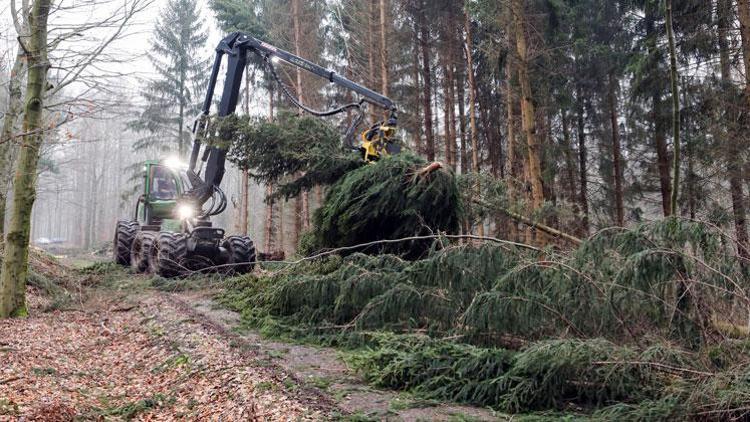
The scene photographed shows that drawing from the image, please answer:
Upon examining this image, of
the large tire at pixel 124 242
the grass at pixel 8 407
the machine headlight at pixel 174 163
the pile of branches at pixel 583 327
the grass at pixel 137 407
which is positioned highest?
the machine headlight at pixel 174 163

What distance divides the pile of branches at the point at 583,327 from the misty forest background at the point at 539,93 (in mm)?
1460

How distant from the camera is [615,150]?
1586 centimetres

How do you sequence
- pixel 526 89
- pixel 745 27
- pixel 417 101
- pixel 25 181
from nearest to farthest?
pixel 25 181 < pixel 745 27 < pixel 526 89 < pixel 417 101

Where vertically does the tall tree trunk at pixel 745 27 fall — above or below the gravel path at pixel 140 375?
above

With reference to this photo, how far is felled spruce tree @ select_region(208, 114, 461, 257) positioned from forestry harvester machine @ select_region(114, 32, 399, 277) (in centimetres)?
50

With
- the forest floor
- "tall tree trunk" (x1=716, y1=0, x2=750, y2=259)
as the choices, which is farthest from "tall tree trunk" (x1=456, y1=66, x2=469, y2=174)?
the forest floor

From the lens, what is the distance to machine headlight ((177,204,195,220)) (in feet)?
35.8

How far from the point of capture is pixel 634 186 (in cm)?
1488

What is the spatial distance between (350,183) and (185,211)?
561 centimetres

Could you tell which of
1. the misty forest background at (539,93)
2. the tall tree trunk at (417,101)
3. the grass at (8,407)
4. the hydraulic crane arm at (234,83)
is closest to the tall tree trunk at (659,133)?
the misty forest background at (539,93)

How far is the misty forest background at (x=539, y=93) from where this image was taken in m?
9.44

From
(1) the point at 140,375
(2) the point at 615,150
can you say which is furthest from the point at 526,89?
(1) the point at 140,375

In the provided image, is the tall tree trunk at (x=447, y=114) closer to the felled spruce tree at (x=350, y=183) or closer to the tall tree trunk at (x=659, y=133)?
the tall tree trunk at (x=659, y=133)

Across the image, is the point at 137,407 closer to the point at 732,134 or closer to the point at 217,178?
the point at 217,178
